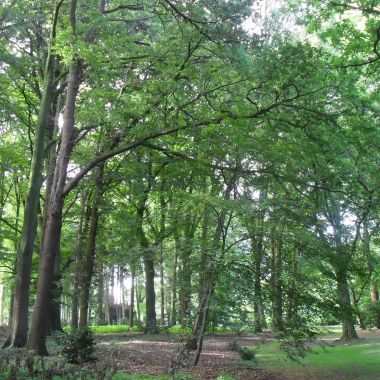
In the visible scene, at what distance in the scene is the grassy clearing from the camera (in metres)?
11.1

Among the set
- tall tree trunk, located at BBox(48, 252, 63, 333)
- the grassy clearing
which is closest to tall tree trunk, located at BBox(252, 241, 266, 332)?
the grassy clearing

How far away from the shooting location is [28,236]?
12.7m

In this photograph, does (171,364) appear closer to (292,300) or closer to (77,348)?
(77,348)

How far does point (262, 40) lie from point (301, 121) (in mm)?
2288

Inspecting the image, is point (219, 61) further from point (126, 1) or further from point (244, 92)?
point (126, 1)

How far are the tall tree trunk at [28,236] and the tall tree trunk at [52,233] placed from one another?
3.15 ft

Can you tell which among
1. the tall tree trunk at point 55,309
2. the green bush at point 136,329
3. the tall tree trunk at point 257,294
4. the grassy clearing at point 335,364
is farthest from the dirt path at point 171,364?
the green bush at point 136,329

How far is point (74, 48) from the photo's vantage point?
10242 mm

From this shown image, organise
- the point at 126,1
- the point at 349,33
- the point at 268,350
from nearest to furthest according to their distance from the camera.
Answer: the point at 349,33
the point at 126,1
the point at 268,350

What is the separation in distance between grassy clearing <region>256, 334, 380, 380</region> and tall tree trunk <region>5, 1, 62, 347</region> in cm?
704

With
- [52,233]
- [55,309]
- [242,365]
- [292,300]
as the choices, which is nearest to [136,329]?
[55,309]

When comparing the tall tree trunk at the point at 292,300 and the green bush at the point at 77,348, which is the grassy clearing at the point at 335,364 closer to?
the tall tree trunk at the point at 292,300

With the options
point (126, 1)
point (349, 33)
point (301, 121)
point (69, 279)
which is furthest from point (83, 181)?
point (349, 33)

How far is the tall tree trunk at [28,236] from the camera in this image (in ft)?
40.1
